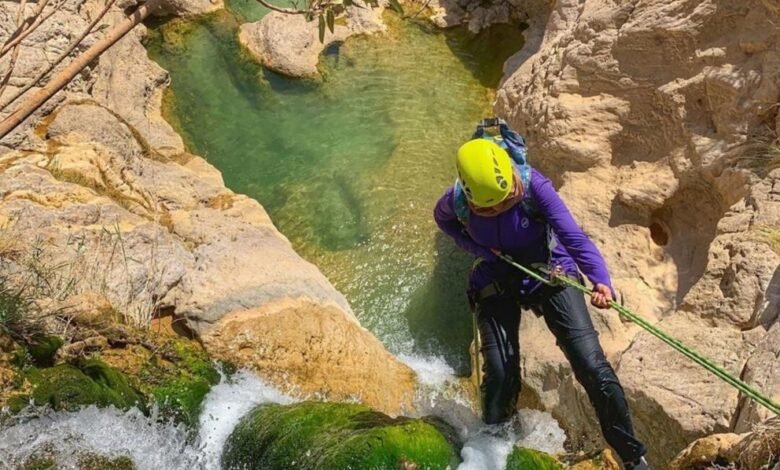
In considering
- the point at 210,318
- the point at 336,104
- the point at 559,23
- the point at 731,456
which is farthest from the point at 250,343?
the point at 559,23

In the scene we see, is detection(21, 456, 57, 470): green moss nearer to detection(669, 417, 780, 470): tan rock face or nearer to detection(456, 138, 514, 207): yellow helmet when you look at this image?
detection(456, 138, 514, 207): yellow helmet

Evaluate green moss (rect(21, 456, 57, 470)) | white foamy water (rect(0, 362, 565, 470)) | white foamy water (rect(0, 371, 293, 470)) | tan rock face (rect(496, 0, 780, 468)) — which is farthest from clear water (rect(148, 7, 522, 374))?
green moss (rect(21, 456, 57, 470))

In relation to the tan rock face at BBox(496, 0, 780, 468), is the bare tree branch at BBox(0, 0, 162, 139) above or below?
above

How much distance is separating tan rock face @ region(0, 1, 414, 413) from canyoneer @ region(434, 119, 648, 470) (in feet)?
4.68

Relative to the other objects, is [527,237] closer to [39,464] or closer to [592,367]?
[592,367]

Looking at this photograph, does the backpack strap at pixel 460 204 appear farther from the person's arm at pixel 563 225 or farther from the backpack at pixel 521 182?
the person's arm at pixel 563 225

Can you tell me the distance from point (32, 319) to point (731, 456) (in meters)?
3.90

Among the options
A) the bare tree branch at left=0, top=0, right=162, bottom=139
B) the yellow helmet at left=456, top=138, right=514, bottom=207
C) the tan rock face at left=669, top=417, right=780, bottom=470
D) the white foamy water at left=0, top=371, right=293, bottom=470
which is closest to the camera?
the bare tree branch at left=0, top=0, right=162, bottom=139

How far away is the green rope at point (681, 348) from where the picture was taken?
295cm

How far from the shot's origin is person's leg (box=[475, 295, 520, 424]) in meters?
4.42

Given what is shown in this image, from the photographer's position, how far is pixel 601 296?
12.5 feet

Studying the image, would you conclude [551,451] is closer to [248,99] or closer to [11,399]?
[11,399]

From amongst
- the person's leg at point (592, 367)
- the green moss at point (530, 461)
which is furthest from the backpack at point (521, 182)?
the green moss at point (530, 461)

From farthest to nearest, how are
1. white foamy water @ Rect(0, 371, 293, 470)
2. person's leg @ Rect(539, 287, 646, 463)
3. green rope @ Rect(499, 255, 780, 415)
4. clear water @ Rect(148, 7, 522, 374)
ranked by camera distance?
1. clear water @ Rect(148, 7, 522, 374)
2. person's leg @ Rect(539, 287, 646, 463)
3. white foamy water @ Rect(0, 371, 293, 470)
4. green rope @ Rect(499, 255, 780, 415)
